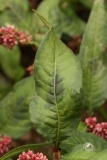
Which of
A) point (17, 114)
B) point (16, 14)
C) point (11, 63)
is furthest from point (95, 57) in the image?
point (11, 63)

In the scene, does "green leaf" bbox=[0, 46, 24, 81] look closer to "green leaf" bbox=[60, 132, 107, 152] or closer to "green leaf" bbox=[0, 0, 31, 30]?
"green leaf" bbox=[0, 0, 31, 30]

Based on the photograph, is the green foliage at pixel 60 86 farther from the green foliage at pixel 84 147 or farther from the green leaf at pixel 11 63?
the green leaf at pixel 11 63

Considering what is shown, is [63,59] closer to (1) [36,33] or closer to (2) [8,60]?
(1) [36,33]

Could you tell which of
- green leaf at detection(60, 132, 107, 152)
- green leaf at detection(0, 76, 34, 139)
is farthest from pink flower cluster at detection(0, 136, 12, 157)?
green leaf at detection(60, 132, 107, 152)

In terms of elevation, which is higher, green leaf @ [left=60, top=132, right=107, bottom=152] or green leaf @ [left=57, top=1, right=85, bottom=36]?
green leaf @ [left=57, top=1, right=85, bottom=36]

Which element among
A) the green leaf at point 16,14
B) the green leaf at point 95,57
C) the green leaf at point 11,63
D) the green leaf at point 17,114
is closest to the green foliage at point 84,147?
the green leaf at point 95,57
